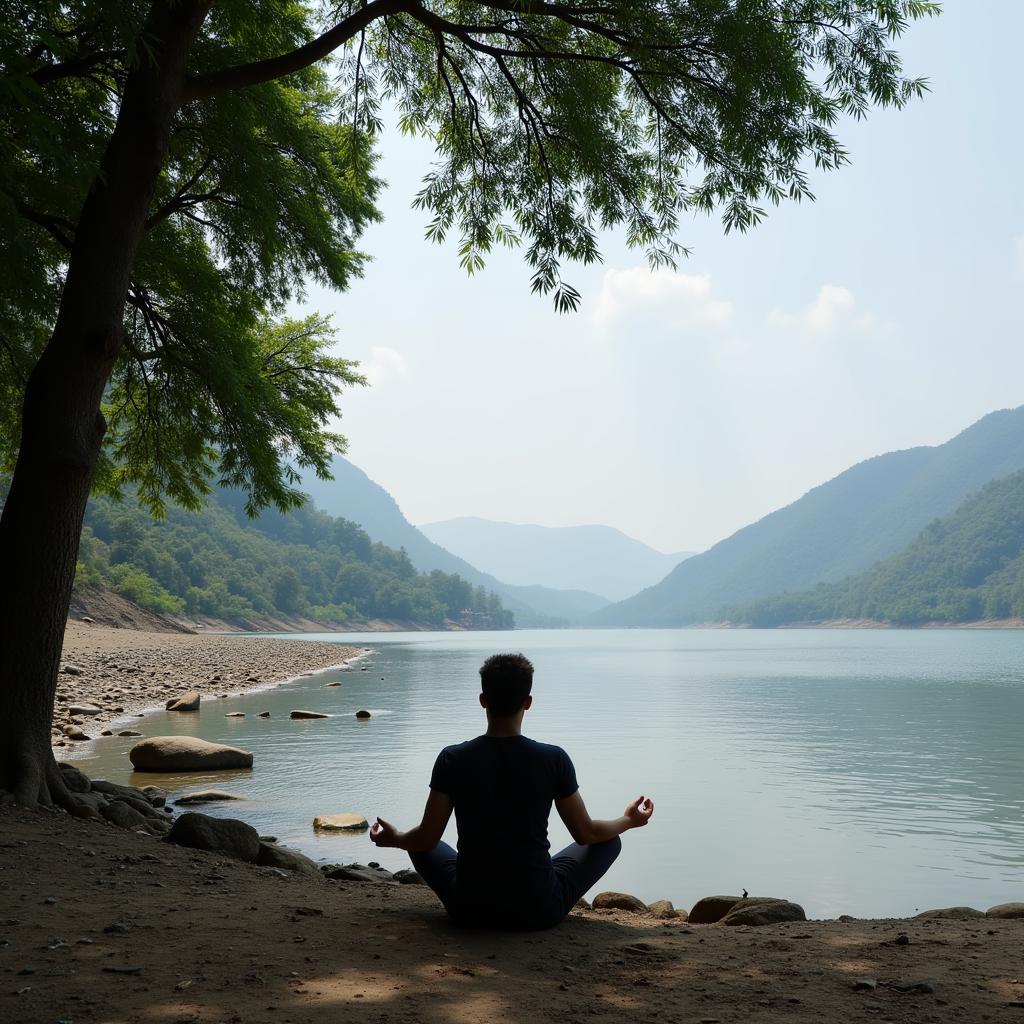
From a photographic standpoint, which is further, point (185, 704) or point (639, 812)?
point (185, 704)

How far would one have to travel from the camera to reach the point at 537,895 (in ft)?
16.1

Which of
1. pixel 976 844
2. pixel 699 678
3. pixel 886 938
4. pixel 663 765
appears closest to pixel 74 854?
pixel 886 938

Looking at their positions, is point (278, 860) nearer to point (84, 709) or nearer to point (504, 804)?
point (504, 804)

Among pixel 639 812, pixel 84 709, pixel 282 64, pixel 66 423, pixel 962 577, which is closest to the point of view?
pixel 639 812

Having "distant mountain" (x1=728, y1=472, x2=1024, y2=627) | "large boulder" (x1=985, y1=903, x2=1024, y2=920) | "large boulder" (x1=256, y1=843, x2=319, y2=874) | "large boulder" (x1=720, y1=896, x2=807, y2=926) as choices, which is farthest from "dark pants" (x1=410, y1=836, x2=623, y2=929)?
"distant mountain" (x1=728, y1=472, x2=1024, y2=627)

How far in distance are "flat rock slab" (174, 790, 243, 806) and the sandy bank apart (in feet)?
18.3

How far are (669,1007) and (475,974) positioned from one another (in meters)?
0.89

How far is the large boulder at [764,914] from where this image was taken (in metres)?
6.65

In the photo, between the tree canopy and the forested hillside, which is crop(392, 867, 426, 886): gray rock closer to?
the tree canopy

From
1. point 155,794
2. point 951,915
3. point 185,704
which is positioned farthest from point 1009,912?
point 185,704

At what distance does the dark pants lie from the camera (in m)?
4.95

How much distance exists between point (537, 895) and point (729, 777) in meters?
13.7

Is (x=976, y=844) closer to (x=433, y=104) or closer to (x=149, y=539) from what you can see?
(x=433, y=104)

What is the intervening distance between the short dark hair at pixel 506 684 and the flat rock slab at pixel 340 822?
7.78 metres
